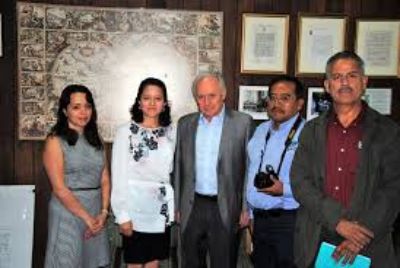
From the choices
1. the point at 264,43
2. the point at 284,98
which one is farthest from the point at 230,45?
the point at 284,98

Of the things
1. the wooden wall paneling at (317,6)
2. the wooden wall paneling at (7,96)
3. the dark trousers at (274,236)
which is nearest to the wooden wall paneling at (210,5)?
the wooden wall paneling at (317,6)

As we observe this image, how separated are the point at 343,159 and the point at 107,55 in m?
2.03

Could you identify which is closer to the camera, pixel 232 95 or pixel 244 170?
pixel 244 170

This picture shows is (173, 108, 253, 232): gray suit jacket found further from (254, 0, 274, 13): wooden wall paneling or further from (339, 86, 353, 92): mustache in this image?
(254, 0, 274, 13): wooden wall paneling

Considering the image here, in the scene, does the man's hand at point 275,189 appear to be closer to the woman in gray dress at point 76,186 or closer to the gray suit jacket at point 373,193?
the gray suit jacket at point 373,193

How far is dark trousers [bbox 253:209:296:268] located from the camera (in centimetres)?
231

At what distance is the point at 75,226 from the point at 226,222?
85 cm

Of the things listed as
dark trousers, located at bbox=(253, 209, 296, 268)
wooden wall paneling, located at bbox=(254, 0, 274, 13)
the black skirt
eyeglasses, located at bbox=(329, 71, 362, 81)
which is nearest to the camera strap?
dark trousers, located at bbox=(253, 209, 296, 268)

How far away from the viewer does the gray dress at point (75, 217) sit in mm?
2410

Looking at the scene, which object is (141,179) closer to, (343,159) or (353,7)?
(343,159)

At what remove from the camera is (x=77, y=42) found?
322cm

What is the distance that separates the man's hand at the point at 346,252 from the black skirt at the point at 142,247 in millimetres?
1017

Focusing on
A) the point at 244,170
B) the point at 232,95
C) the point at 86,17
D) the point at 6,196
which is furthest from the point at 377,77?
the point at 6,196

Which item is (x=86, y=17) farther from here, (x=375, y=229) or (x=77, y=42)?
(x=375, y=229)
